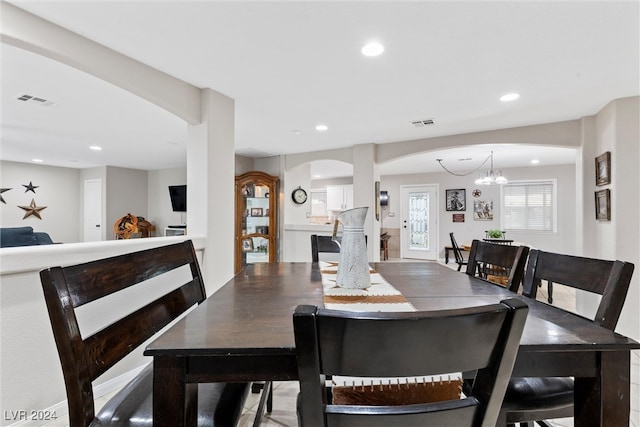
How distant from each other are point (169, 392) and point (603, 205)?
4.00 m

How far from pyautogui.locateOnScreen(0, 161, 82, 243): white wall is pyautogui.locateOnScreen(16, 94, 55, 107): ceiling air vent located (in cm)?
498

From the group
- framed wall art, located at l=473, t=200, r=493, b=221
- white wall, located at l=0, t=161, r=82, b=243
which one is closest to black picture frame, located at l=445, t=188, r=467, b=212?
framed wall art, located at l=473, t=200, r=493, b=221

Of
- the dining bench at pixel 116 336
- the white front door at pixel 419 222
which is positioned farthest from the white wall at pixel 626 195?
the white front door at pixel 419 222

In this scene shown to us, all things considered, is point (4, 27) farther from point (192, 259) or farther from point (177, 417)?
point (177, 417)

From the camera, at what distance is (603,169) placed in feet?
10.2

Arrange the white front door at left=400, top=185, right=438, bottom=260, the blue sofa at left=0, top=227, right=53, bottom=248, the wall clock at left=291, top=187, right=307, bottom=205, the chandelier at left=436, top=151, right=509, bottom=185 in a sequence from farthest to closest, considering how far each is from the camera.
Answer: the white front door at left=400, top=185, right=438, bottom=260, the chandelier at left=436, top=151, right=509, bottom=185, the wall clock at left=291, top=187, right=307, bottom=205, the blue sofa at left=0, top=227, right=53, bottom=248

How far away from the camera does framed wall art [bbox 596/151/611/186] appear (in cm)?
302

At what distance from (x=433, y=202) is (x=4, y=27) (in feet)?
26.5

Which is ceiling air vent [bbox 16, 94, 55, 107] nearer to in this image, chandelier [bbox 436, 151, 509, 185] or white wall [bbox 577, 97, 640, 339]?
white wall [bbox 577, 97, 640, 339]

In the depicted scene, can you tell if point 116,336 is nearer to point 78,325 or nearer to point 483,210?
point 78,325

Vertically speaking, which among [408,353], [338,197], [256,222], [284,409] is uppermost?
[338,197]

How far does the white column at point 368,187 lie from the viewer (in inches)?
185

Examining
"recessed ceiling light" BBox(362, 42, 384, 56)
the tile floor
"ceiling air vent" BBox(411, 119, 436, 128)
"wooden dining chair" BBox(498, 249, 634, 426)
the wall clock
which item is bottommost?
the tile floor

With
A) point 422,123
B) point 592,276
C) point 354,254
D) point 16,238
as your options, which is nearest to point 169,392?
point 354,254
